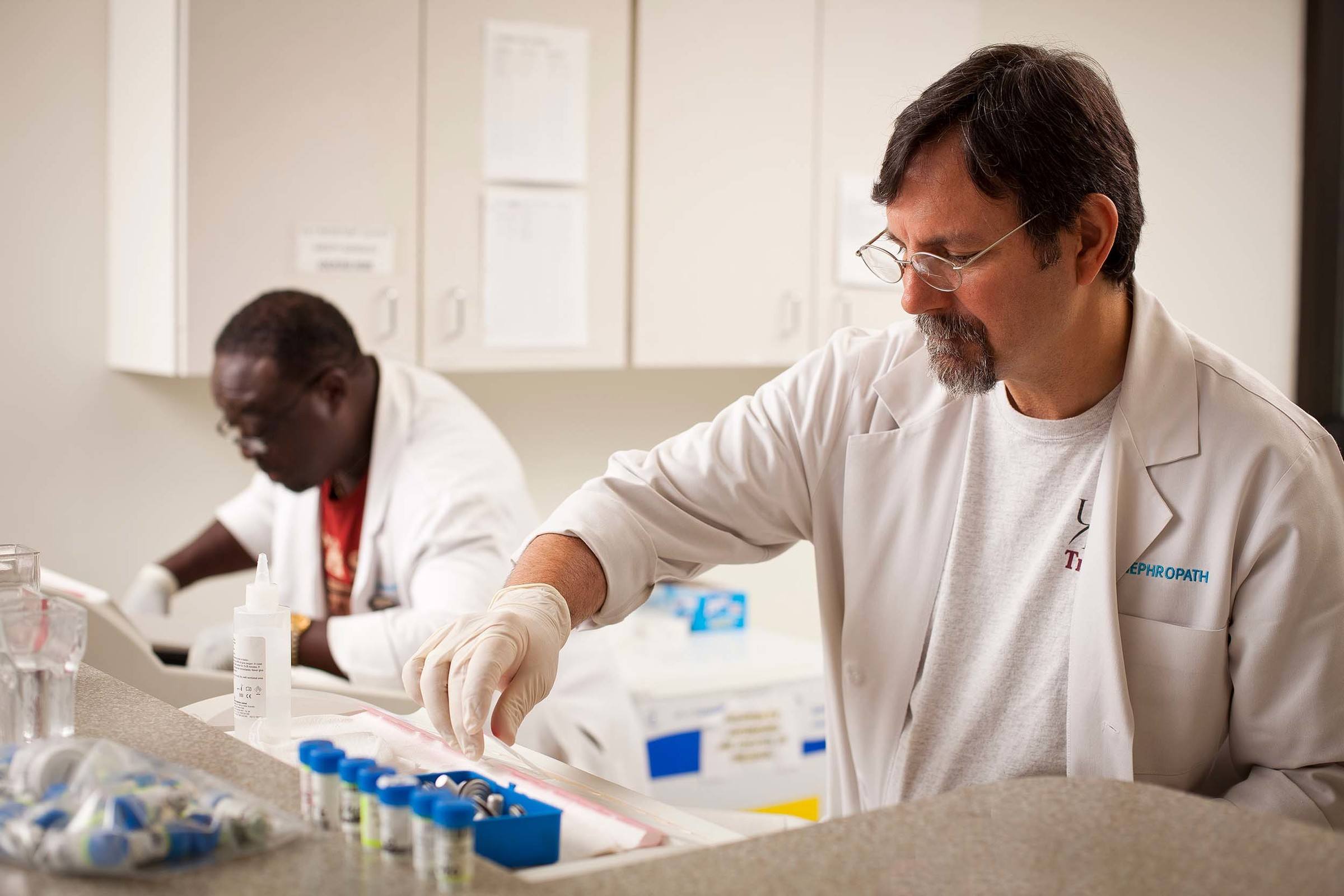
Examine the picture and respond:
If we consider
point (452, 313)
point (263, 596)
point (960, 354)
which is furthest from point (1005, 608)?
point (452, 313)

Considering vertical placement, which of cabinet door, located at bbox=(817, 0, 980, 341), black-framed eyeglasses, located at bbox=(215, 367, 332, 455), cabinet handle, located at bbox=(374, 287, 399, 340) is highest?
cabinet door, located at bbox=(817, 0, 980, 341)

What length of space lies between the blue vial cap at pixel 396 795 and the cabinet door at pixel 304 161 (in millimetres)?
1733

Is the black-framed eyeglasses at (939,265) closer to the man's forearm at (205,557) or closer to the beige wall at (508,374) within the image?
the man's forearm at (205,557)

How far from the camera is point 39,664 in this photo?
0.98 metres

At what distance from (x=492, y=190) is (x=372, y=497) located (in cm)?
76

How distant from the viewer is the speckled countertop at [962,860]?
2.42ft

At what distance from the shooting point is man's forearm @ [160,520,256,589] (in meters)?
2.53

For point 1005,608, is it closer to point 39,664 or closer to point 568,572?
point 568,572

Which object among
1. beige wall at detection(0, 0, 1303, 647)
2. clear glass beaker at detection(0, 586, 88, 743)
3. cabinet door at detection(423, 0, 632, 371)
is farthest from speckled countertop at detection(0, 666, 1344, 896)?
beige wall at detection(0, 0, 1303, 647)

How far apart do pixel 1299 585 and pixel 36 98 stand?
243cm

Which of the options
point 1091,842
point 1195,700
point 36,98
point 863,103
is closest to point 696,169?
point 863,103

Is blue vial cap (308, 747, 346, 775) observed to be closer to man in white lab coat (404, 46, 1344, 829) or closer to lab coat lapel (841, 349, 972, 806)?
man in white lab coat (404, 46, 1344, 829)

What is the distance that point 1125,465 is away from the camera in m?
→ 1.36

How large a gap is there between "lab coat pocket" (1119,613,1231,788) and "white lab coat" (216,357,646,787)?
1.01 metres
